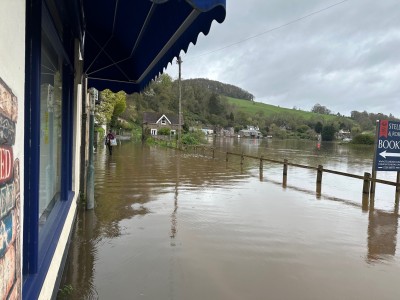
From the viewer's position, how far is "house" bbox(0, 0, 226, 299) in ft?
5.42

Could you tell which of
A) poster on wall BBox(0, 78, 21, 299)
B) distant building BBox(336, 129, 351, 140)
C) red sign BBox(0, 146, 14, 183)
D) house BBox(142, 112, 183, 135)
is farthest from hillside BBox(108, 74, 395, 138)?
red sign BBox(0, 146, 14, 183)

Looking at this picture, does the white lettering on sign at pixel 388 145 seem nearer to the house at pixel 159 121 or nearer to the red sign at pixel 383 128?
the red sign at pixel 383 128

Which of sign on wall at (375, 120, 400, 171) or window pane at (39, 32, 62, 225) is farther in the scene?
sign on wall at (375, 120, 400, 171)

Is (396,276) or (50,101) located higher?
(50,101)

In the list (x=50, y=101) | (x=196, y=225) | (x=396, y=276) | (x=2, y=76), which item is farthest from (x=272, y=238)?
(x=2, y=76)

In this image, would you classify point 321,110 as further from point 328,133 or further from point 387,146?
point 387,146

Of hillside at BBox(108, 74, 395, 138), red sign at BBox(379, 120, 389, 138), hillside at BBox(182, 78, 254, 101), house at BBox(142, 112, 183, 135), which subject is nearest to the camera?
red sign at BBox(379, 120, 389, 138)

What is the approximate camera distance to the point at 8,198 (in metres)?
1.59

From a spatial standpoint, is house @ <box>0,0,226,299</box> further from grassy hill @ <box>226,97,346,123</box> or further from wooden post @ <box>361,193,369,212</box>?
grassy hill @ <box>226,97,346,123</box>

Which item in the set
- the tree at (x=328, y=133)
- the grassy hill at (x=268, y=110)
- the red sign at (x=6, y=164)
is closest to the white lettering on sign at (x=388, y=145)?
the red sign at (x=6, y=164)

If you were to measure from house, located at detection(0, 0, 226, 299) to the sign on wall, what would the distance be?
7251 millimetres

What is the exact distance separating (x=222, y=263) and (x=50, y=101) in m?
2.88

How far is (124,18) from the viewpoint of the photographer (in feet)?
14.4

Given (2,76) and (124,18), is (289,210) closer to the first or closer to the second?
(124,18)
